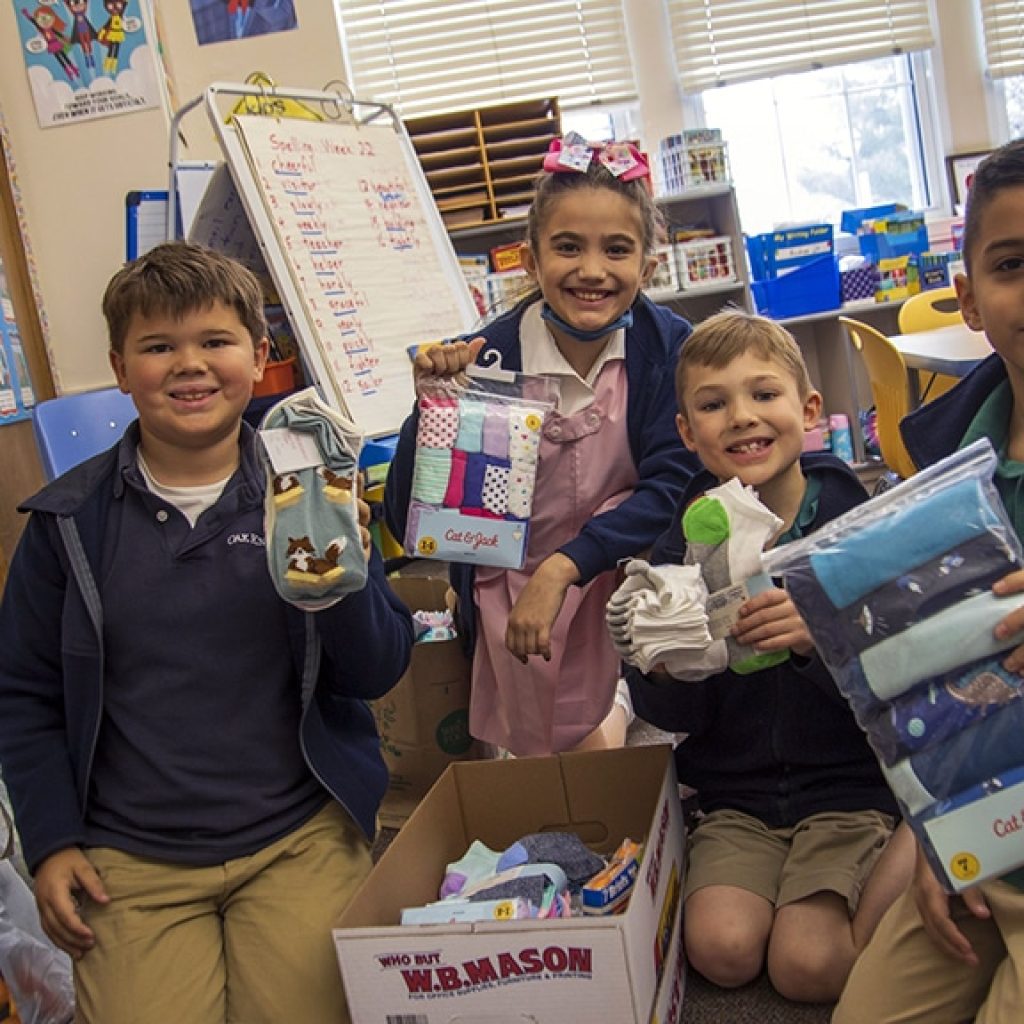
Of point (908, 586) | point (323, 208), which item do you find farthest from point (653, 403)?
point (323, 208)

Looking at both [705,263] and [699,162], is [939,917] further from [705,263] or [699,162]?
[699,162]

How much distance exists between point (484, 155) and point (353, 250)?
135 cm

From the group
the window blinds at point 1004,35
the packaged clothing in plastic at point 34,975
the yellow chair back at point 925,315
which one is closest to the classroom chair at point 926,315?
the yellow chair back at point 925,315

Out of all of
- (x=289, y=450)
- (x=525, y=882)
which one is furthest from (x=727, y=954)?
(x=289, y=450)

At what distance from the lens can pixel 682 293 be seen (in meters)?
4.24

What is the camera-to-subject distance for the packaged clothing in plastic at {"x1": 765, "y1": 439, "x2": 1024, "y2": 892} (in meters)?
0.94

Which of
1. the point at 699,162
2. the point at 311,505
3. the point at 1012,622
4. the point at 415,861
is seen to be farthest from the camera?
the point at 699,162

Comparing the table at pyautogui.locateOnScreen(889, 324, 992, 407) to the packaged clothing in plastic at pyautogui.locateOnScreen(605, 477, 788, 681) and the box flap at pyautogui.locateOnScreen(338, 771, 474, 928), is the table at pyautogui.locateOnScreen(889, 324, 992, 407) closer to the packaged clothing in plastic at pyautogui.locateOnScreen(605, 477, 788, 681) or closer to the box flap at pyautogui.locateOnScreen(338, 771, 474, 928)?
the packaged clothing in plastic at pyautogui.locateOnScreen(605, 477, 788, 681)

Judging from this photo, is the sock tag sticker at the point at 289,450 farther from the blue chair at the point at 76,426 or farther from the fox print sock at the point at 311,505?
the blue chair at the point at 76,426

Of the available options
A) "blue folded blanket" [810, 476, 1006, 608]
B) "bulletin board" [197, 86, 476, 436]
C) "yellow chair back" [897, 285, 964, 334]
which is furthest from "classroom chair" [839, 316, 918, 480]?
"blue folded blanket" [810, 476, 1006, 608]

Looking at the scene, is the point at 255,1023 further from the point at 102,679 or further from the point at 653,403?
the point at 653,403

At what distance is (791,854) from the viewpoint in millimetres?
1412

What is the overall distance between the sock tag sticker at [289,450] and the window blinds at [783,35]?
399 cm

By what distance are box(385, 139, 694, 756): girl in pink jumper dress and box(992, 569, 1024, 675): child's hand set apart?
73 centimetres
